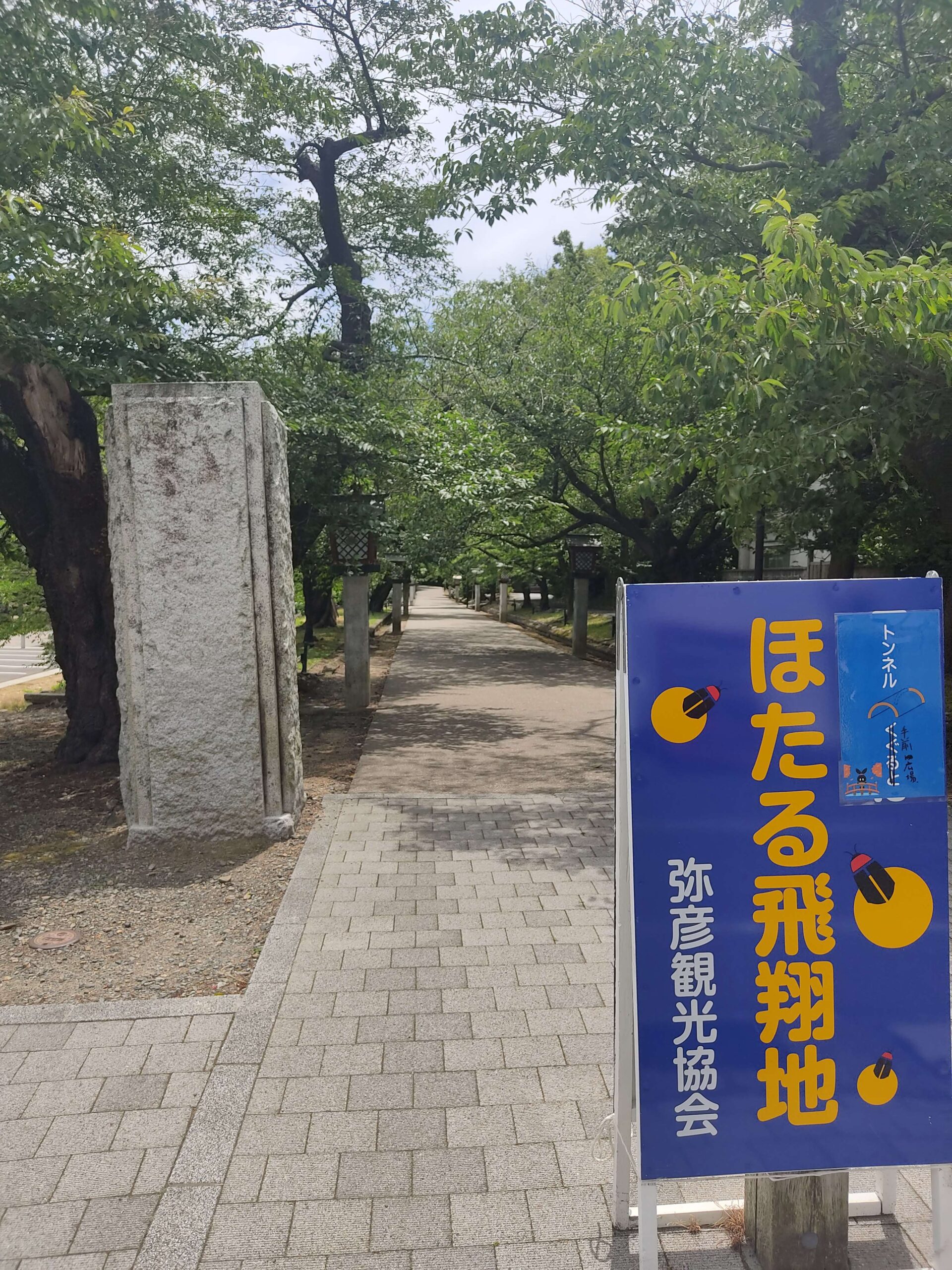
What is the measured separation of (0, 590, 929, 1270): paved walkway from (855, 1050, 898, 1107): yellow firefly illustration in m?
0.51

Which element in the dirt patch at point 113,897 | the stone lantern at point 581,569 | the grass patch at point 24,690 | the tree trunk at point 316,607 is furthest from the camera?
the stone lantern at point 581,569

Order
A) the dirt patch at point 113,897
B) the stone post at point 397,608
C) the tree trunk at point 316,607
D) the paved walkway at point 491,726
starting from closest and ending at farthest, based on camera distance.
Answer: the dirt patch at point 113,897 → the paved walkway at point 491,726 → the tree trunk at point 316,607 → the stone post at point 397,608

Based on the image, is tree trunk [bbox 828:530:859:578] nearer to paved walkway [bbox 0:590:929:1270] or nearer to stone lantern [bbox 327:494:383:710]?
stone lantern [bbox 327:494:383:710]

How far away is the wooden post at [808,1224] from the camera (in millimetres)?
2527

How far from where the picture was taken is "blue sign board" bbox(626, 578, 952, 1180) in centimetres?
244

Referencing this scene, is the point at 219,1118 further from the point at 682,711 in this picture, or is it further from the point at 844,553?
the point at 844,553

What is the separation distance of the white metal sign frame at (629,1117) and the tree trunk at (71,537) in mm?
6652

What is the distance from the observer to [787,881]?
98.0 inches

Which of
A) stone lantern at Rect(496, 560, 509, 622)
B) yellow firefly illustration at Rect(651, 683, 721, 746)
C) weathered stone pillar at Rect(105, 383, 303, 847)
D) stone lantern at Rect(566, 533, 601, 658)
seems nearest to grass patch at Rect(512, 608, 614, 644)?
stone lantern at Rect(496, 560, 509, 622)

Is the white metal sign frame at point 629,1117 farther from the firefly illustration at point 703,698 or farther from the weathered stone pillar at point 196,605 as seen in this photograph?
the weathered stone pillar at point 196,605

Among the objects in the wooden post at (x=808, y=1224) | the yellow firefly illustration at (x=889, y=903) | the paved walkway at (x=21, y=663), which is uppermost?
the yellow firefly illustration at (x=889, y=903)

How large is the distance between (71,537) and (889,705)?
25.6 feet

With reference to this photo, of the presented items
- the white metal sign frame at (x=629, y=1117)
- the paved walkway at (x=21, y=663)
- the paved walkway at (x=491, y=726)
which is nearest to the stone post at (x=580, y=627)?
the paved walkway at (x=491, y=726)

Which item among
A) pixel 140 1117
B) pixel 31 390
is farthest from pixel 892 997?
pixel 31 390
